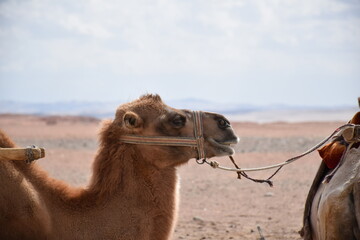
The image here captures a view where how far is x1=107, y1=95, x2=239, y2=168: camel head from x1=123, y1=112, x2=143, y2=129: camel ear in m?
0.01

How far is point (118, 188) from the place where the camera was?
474 centimetres

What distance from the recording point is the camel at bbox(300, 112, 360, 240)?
4.14 m

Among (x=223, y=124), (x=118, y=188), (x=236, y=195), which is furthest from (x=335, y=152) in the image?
(x=236, y=195)

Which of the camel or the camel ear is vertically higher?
the camel ear

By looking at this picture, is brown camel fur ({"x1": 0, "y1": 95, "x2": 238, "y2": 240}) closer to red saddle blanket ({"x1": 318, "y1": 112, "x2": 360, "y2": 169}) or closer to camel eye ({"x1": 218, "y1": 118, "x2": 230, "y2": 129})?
camel eye ({"x1": 218, "y1": 118, "x2": 230, "y2": 129})

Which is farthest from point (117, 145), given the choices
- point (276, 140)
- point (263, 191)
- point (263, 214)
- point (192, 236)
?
point (276, 140)

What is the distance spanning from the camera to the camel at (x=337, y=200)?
414 cm

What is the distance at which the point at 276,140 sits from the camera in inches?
1057

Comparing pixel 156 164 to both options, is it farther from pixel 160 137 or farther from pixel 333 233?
pixel 333 233

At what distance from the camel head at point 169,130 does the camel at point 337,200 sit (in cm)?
82

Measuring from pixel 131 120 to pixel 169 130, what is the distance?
1.13 ft

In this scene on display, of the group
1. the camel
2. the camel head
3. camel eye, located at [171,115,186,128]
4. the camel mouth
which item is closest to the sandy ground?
the camel head

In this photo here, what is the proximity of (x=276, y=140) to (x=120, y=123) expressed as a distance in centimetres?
2250

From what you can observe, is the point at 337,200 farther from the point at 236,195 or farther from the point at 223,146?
the point at 236,195
